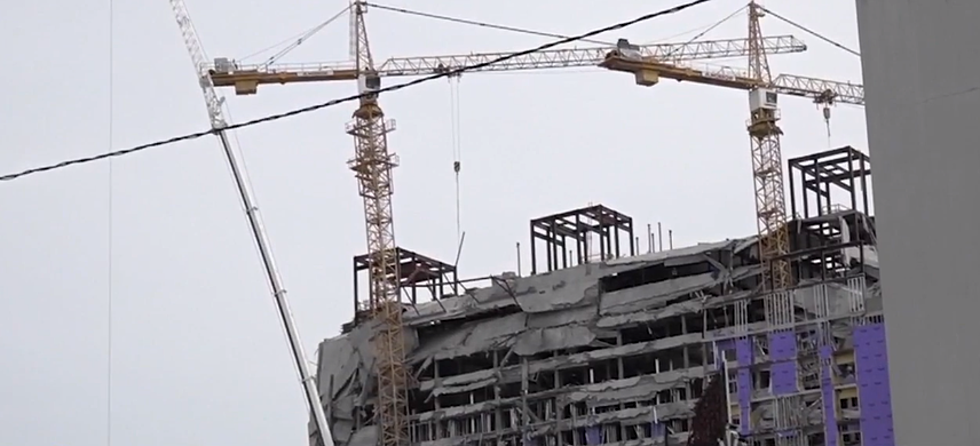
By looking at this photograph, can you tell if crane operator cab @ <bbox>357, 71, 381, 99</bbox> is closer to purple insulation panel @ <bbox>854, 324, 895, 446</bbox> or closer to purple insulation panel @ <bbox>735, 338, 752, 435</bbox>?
purple insulation panel @ <bbox>735, 338, 752, 435</bbox>

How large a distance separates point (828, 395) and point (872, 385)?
395 cm

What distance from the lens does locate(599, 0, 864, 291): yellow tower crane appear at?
381ft

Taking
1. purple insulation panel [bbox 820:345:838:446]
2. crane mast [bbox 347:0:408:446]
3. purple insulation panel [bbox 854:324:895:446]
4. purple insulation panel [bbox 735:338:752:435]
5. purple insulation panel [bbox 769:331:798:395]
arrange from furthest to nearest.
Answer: crane mast [bbox 347:0:408:446] → purple insulation panel [bbox 735:338:752:435] → purple insulation panel [bbox 769:331:798:395] → purple insulation panel [bbox 820:345:838:446] → purple insulation panel [bbox 854:324:895:446]

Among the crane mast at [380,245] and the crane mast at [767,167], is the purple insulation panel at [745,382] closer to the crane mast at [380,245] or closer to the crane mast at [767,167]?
the crane mast at [767,167]

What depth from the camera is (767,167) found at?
119438 mm

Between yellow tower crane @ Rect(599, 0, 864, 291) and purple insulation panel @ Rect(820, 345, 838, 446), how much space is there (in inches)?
815

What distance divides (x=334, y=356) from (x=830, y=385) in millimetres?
48308

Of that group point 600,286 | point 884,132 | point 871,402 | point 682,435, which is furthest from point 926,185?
point 600,286

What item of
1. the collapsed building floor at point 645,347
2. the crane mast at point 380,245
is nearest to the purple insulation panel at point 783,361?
the collapsed building floor at point 645,347

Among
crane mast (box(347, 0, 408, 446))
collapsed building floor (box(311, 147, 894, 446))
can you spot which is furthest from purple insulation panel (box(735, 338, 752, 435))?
crane mast (box(347, 0, 408, 446))

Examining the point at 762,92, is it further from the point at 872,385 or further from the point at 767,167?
the point at 872,385

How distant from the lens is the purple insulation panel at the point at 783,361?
93.2 meters

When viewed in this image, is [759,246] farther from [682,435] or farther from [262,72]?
[262,72]

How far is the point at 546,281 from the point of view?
11956 centimetres
